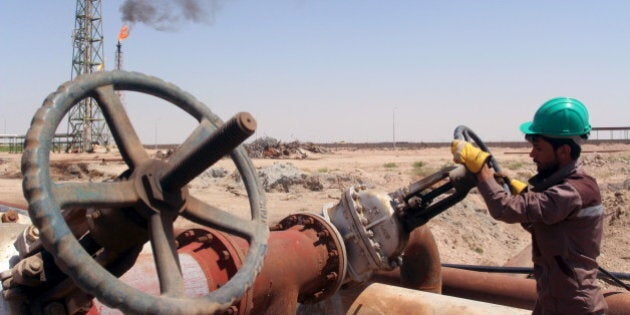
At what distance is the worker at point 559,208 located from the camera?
2.37 meters

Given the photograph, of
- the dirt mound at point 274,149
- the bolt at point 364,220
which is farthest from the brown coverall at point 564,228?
the dirt mound at point 274,149

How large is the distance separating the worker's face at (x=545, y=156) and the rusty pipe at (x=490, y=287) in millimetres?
1672

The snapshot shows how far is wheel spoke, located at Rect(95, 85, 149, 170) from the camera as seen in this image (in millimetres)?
1967

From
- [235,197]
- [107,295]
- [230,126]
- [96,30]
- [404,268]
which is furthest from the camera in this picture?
[96,30]

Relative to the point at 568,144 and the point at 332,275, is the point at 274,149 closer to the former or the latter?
the point at 332,275

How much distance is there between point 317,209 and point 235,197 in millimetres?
2885

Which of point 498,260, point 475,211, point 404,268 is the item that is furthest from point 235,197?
point 404,268

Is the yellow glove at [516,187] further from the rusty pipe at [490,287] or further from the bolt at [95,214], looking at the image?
the bolt at [95,214]

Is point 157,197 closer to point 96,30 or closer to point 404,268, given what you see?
point 404,268

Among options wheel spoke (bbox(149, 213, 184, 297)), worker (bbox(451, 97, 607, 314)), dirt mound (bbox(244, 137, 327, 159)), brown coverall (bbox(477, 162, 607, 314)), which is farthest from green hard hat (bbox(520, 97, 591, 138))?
dirt mound (bbox(244, 137, 327, 159))

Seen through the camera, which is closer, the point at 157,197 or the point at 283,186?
the point at 157,197

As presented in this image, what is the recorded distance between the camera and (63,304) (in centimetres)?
203

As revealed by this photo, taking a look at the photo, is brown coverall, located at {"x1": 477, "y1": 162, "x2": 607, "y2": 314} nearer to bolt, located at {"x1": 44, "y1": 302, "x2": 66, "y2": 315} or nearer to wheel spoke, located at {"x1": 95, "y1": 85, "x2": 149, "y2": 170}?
wheel spoke, located at {"x1": 95, "y1": 85, "x2": 149, "y2": 170}

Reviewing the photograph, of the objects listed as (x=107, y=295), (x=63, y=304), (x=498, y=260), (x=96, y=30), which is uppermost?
(x=96, y=30)
